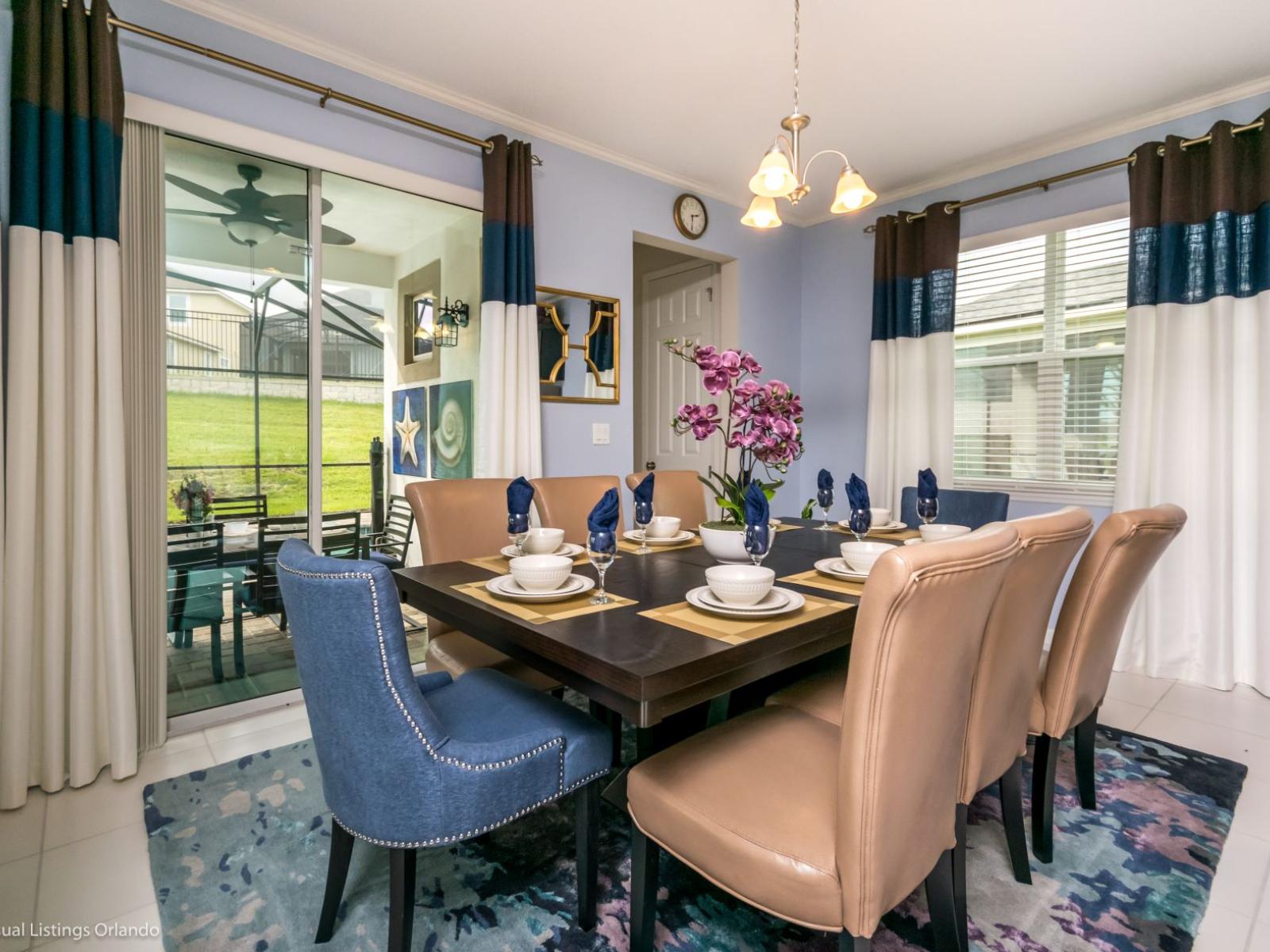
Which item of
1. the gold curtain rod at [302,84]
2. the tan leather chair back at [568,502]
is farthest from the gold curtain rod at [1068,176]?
the tan leather chair back at [568,502]

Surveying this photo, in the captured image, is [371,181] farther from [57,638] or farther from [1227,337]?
[1227,337]

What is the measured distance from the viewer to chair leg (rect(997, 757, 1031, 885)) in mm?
1496

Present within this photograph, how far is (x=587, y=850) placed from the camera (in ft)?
4.46

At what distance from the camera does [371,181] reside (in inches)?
105

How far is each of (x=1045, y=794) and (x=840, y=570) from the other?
744 millimetres

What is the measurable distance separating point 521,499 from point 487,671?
457 mm

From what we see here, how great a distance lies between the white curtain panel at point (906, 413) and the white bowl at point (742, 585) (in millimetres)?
2675

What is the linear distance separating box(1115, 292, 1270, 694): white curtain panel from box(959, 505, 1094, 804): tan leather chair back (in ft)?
6.72

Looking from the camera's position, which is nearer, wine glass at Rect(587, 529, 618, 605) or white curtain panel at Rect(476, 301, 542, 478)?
wine glass at Rect(587, 529, 618, 605)

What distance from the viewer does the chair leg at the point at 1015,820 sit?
→ 58.9 inches

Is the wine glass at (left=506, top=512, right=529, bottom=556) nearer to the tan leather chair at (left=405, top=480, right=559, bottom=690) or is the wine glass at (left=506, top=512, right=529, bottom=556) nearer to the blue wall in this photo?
the tan leather chair at (left=405, top=480, right=559, bottom=690)

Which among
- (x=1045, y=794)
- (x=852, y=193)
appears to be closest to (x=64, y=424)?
(x=852, y=193)

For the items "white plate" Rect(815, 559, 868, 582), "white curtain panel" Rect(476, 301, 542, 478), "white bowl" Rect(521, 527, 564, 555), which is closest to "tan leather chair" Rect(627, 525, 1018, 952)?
"white plate" Rect(815, 559, 868, 582)

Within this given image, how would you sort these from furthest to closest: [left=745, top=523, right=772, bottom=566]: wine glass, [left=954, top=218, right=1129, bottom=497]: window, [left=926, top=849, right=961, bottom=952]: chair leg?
[left=954, top=218, right=1129, bottom=497]: window → [left=745, top=523, right=772, bottom=566]: wine glass → [left=926, top=849, right=961, bottom=952]: chair leg
